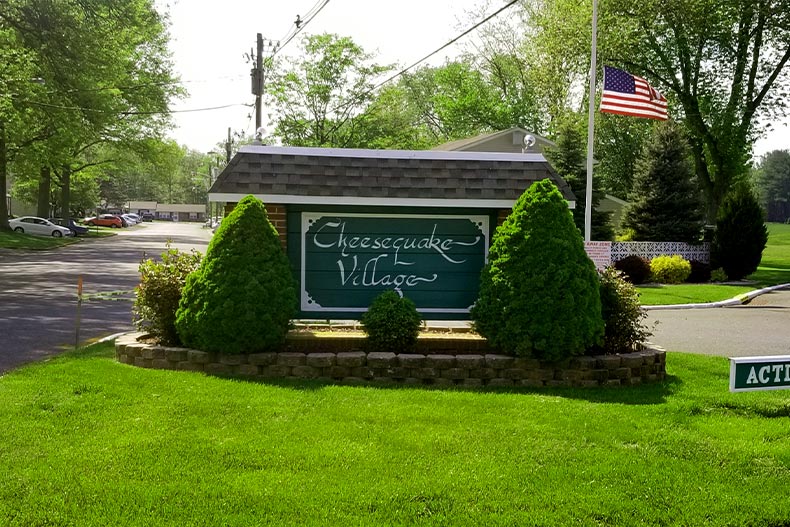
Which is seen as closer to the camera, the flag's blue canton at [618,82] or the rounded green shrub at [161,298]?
the rounded green shrub at [161,298]

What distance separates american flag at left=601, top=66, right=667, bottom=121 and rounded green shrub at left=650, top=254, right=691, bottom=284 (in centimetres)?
757

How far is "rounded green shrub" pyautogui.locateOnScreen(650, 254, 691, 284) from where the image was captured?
Answer: 23.3 m

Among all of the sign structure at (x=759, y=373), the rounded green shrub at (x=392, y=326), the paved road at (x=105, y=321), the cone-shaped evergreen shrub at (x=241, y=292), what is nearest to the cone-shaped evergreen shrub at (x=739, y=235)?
the paved road at (x=105, y=321)

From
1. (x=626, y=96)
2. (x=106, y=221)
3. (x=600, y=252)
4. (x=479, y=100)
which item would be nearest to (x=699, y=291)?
(x=600, y=252)

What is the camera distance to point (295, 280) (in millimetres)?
8516

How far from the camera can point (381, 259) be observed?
28.8 ft

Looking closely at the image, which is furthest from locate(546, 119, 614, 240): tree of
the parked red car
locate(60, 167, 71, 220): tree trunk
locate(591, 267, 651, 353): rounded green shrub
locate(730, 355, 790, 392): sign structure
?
the parked red car

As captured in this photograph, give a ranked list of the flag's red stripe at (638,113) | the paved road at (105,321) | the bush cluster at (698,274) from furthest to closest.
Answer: the bush cluster at (698,274) < the flag's red stripe at (638,113) < the paved road at (105,321)

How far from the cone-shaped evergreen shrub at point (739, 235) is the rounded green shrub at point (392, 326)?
65.9 ft

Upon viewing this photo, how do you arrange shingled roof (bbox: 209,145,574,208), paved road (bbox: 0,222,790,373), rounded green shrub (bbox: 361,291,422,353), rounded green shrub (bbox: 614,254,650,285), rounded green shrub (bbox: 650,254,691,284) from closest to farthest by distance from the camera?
rounded green shrub (bbox: 361,291,422,353) < shingled roof (bbox: 209,145,574,208) < paved road (bbox: 0,222,790,373) < rounded green shrub (bbox: 614,254,650,285) < rounded green shrub (bbox: 650,254,691,284)

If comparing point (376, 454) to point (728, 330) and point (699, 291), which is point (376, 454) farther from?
point (699, 291)

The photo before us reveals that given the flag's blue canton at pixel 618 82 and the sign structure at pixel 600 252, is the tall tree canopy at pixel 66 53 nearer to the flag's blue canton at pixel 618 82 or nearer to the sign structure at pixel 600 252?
the flag's blue canton at pixel 618 82

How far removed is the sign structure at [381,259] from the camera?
874cm

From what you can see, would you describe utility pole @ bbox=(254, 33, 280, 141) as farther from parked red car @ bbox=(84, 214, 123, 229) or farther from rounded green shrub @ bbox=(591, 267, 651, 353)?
parked red car @ bbox=(84, 214, 123, 229)
